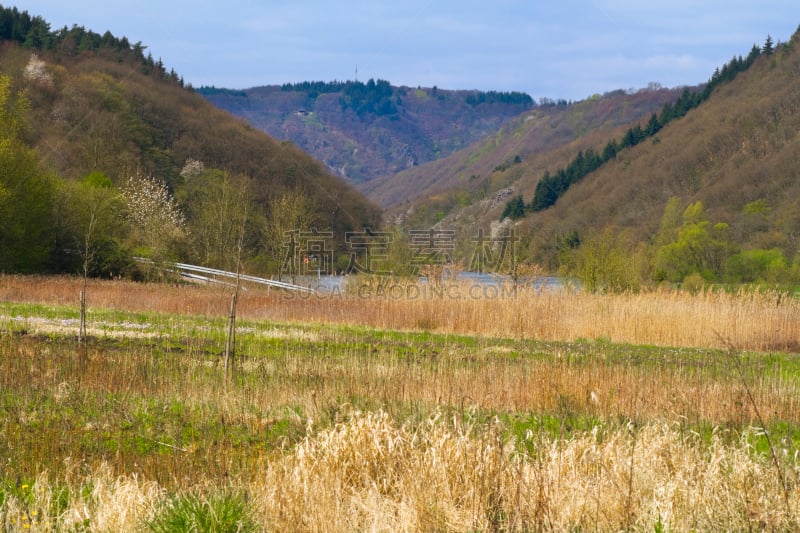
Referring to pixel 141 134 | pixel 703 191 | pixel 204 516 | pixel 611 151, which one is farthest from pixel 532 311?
pixel 611 151

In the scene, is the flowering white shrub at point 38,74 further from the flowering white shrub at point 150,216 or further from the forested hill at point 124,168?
the flowering white shrub at point 150,216

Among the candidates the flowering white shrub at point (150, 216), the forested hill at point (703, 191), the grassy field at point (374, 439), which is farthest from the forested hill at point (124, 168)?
the forested hill at point (703, 191)

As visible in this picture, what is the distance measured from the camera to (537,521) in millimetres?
5398

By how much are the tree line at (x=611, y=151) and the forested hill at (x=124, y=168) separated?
135ft

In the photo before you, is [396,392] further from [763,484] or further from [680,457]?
[763,484]

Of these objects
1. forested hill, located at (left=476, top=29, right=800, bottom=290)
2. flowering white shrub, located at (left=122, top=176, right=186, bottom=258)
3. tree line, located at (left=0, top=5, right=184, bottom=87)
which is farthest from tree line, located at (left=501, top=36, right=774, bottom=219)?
flowering white shrub, located at (left=122, top=176, right=186, bottom=258)

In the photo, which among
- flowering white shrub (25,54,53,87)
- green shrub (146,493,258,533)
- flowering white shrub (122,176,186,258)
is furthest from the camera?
flowering white shrub (25,54,53,87)

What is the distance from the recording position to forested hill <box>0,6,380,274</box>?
3291 centimetres

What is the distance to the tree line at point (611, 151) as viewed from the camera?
4959 inches

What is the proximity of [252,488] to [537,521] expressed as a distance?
7.20 feet

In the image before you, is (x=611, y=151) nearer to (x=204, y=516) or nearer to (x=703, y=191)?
(x=703, y=191)

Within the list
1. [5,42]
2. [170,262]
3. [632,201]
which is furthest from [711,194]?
[5,42]

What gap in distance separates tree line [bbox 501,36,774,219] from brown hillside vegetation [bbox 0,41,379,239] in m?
42.6

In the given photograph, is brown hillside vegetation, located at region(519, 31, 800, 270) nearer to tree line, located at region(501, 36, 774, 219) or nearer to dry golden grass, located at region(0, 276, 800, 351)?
tree line, located at region(501, 36, 774, 219)
